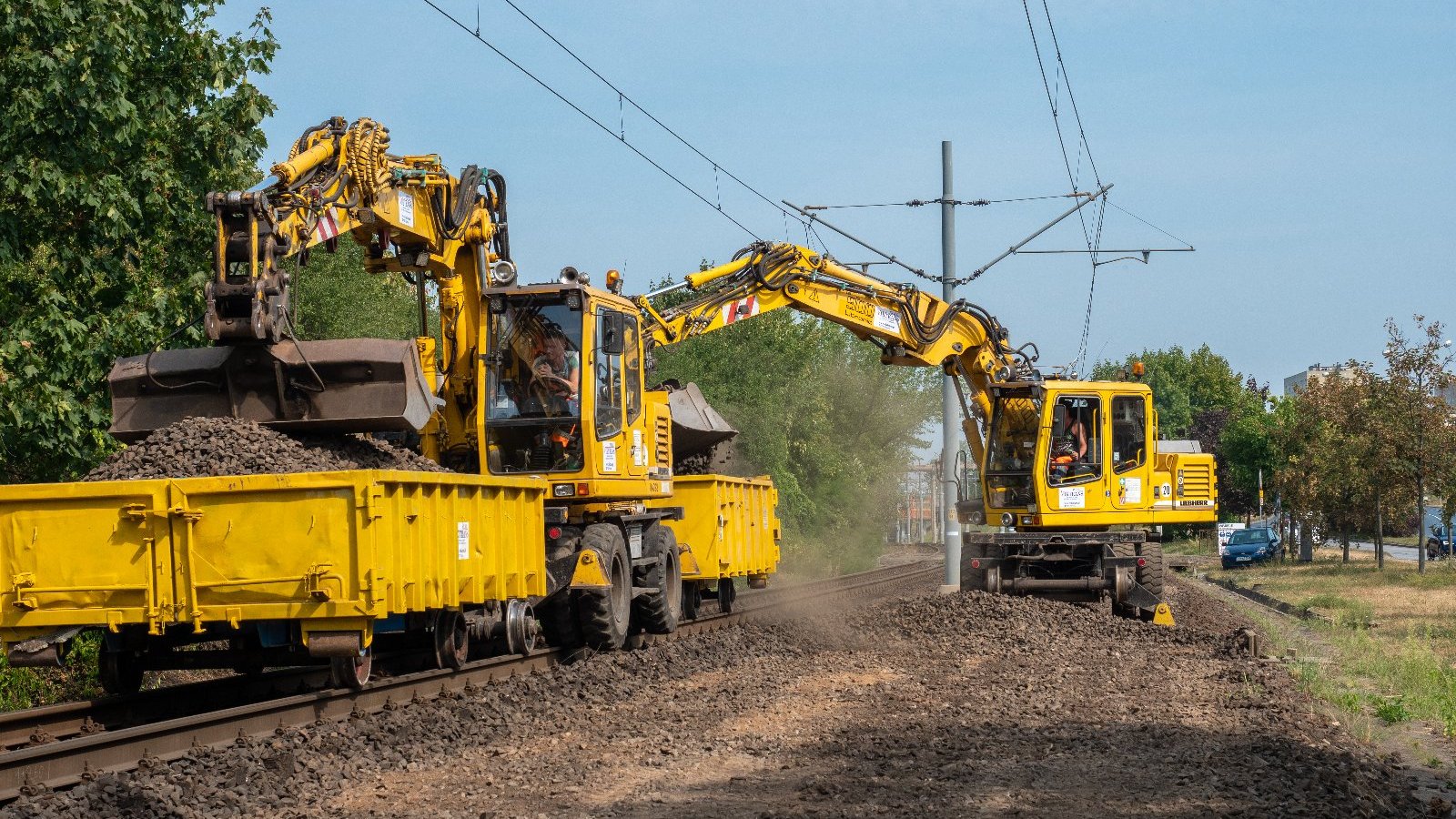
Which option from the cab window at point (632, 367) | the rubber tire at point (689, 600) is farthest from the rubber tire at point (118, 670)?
the rubber tire at point (689, 600)

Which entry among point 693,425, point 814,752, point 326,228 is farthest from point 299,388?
point 693,425

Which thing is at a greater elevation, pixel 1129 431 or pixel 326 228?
pixel 326 228

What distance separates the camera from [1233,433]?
229 feet

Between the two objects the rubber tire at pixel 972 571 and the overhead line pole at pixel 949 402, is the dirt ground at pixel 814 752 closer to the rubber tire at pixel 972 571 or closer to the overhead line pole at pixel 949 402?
the rubber tire at pixel 972 571

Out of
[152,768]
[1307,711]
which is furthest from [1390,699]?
[152,768]

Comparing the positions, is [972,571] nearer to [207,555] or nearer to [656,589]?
[656,589]

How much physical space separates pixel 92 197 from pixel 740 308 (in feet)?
24.7

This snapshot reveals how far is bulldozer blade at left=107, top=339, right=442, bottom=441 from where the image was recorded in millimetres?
11641

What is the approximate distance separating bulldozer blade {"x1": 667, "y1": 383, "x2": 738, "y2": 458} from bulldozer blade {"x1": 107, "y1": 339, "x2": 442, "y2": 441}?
8.32 metres

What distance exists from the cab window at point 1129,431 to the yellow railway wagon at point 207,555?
13.1 meters

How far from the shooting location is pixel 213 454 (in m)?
10.8

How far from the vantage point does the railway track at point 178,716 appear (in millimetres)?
8766

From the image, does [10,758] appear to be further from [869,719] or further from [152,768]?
[869,719]

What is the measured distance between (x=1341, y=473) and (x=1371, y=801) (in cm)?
3462
